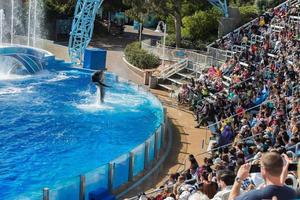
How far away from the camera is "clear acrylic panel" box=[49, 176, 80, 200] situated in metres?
11.5

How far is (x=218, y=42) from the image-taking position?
30.6m

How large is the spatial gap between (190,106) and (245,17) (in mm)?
14685

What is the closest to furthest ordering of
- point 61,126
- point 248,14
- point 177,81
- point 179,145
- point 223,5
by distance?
point 179,145
point 61,126
point 177,81
point 223,5
point 248,14

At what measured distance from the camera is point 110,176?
13.2m

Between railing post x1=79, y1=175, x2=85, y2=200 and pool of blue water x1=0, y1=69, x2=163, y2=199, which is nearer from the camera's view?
railing post x1=79, y1=175, x2=85, y2=200

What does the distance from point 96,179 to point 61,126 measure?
22.4ft

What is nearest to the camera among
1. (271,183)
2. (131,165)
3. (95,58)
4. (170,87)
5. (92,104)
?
(271,183)

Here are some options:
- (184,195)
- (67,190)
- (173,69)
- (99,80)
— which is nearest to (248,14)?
(173,69)

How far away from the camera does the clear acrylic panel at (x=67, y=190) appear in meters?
11.5

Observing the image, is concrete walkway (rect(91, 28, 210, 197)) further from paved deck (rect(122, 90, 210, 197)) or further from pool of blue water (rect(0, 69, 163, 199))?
pool of blue water (rect(0, 69, 163, 199))

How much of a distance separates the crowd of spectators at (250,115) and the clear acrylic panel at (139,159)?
2068mm

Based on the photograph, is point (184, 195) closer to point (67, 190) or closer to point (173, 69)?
point (67, 190)

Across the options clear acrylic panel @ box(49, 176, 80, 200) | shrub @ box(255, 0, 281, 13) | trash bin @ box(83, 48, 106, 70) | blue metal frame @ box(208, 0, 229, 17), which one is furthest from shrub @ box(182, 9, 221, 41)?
clear acrylic panel @ box(49, 176, 80, 200)

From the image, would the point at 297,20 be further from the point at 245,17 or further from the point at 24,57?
the point at 24,57
